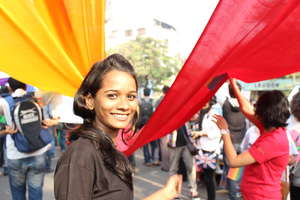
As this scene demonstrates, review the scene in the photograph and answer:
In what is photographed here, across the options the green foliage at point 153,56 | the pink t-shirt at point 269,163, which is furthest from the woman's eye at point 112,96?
the green foliage at point 153,56

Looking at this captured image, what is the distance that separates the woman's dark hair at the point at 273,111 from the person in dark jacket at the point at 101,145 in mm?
1227

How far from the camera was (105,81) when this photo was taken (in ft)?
4.31

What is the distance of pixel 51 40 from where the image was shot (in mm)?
1938

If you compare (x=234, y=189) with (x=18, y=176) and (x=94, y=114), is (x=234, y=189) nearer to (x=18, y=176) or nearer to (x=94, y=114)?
(x=18, y=176)

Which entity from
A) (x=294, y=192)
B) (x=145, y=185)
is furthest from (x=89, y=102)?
(x=145, y=185)

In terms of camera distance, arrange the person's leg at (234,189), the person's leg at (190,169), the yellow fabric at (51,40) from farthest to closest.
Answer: the person's leg at (190,169) < the person's leg at (234,189) < the yellow fabric at (51,40)

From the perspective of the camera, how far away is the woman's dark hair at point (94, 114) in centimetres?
123

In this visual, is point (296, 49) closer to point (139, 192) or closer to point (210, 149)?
point (210, 149)

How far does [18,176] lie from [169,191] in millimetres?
2625

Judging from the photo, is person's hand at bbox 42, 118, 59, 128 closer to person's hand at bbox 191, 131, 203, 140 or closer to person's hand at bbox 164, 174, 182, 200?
person's hand at bbox 191, 131, 203, 140

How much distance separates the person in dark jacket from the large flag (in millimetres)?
458

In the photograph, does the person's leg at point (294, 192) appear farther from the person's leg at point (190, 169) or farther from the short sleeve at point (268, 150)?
the person's leg at point (190, 169)

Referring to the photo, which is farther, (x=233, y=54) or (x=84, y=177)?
(x=233, y=54)

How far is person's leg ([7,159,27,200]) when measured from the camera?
3.51 m
